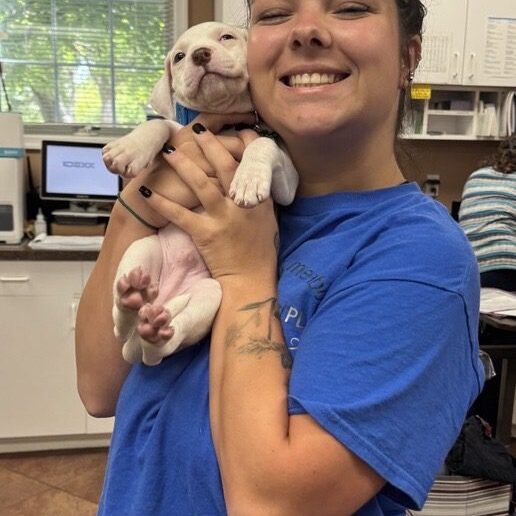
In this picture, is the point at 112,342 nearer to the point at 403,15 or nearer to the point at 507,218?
the point at 403,15

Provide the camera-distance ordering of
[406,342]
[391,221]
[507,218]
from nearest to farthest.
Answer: [406,342]
[391,221]
[507,218]

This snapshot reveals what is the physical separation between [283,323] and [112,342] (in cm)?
32

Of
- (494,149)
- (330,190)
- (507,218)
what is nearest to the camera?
(330,190)

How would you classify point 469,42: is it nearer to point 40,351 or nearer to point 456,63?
point 456,63

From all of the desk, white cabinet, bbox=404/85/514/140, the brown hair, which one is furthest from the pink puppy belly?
white cabinet, bbox=404/85/514/140

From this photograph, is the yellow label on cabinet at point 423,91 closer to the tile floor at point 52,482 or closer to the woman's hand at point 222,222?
the tile floor at point 52,482

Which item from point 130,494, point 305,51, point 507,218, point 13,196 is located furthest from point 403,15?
point 13,196

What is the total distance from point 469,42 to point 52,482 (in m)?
2.98

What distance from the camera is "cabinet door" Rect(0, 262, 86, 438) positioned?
2.73 metres

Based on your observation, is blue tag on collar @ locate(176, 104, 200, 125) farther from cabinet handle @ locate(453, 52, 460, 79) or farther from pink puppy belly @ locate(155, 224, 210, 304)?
cabinet handle @ locate(453, 52, 460, 79)

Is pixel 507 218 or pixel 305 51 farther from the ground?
pixel 305 51

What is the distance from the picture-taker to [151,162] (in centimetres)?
107

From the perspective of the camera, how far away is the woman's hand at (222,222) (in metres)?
0.89

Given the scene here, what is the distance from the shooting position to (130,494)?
84cm
